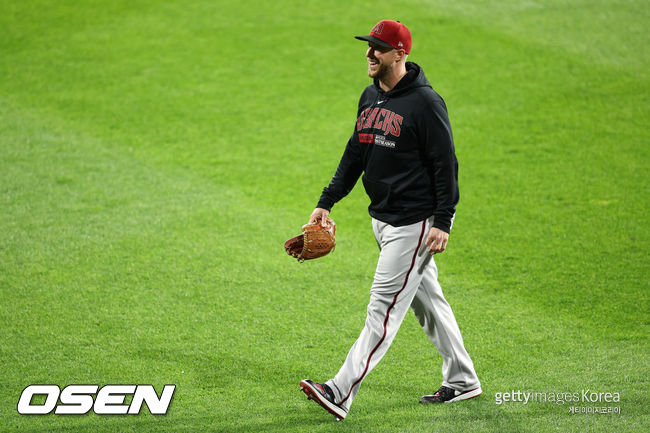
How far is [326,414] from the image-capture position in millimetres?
3516

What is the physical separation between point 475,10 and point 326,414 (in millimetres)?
8885

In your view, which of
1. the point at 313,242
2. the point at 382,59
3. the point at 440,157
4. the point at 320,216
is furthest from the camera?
the point at 320,216

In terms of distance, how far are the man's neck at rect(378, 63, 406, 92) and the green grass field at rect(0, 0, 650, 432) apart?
158 cm

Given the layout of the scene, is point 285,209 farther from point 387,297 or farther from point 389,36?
point 389,36

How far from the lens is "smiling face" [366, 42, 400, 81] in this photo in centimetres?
337

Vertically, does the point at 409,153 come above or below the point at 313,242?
above

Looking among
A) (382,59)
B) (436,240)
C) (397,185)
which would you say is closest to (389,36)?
(382,59)

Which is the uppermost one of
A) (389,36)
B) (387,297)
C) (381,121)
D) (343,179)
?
(389,36)

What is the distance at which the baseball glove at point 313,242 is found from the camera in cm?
366

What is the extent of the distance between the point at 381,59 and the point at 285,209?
2988 mm

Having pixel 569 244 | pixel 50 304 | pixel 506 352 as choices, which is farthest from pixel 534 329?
pixel 50 304

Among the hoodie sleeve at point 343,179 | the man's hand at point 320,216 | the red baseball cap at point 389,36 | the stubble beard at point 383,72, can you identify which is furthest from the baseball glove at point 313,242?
the red baseball cap at point 389,36

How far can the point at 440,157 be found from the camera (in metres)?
3.27

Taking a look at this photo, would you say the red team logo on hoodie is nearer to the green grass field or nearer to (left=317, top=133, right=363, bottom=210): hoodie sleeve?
(left=317, top=133, right=363, bottom=210): hoodie sleeve
